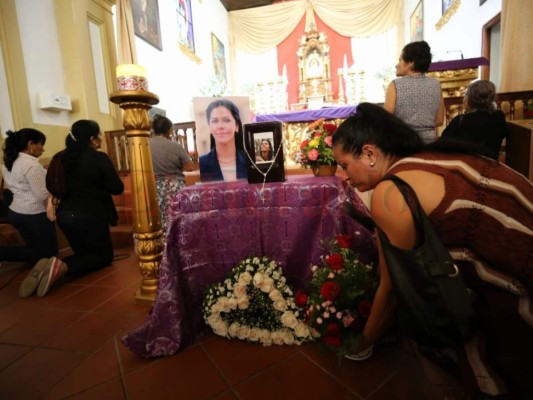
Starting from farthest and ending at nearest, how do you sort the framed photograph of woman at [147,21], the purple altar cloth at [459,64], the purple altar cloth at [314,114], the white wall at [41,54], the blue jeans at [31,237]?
the framed photograph of woman at [147,21], the purple altar cloth at [314,114], the white wall at [41,54], the purple altar cloth at [459,64], the blue jeans at [31,237]

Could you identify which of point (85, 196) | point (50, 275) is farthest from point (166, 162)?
point (50, 275)

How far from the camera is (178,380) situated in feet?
4.33

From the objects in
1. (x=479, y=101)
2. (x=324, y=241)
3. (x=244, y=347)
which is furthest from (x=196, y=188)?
(x=479, y=101)

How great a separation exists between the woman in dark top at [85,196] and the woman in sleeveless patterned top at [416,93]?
242cm

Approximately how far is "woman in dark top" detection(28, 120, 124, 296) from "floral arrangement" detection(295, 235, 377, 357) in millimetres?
2138

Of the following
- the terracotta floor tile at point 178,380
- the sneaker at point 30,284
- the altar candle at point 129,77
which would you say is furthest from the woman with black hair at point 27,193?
the terracotta floor tile at point 178,380

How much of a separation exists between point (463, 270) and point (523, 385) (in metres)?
0.32

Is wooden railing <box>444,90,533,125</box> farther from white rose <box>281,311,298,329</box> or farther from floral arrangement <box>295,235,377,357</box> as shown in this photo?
white rose <box>281,311,298,329</box>

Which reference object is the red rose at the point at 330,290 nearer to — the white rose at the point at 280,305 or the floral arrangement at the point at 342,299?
the floral arrangement at the point at 342,299

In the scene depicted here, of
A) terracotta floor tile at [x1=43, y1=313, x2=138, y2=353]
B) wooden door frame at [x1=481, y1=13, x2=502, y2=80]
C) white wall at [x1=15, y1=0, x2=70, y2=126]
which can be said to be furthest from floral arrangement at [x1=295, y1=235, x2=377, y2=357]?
wooden door frame at [x1=481, y1=13, x2=502, y2=80]

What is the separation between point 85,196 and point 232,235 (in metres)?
1.85

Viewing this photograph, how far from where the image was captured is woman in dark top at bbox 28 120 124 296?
2.61 metres

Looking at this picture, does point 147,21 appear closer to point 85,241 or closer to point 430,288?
point 85,241

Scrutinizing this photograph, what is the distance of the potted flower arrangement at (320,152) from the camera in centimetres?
164
